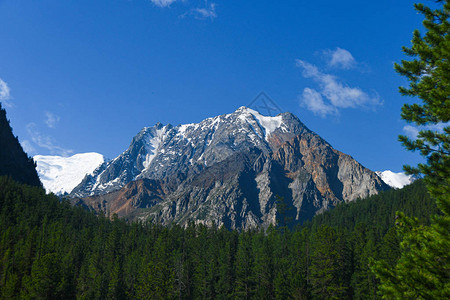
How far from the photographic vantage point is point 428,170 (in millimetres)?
16734

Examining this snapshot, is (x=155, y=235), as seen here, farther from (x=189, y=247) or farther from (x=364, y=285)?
(x=364, y=285)

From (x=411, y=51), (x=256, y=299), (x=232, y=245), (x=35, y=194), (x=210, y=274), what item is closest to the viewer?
(x=411, y=51)

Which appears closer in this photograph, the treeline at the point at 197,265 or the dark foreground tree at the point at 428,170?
the dark foreground tree at the point at 428,170

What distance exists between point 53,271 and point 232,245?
55628mm

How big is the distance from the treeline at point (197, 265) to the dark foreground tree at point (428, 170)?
47.2m

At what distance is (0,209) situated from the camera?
14288 centimetres

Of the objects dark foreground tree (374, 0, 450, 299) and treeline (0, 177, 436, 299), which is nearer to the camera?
dark foreground tree (374, 0, 450, 299)

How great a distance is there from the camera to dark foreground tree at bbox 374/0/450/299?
13883 mm

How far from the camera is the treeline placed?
64.3m

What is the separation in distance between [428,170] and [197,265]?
285ft

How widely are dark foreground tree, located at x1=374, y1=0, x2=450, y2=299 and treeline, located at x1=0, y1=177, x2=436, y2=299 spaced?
155 ft

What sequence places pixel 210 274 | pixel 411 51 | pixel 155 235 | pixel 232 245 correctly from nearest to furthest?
1. pixel 411 51
2. pixel 210 274
3. pixel 232 245
4. pixel 155 235

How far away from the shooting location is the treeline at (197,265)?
6431 cm

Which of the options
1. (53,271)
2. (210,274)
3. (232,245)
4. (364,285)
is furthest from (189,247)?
(364,285)
